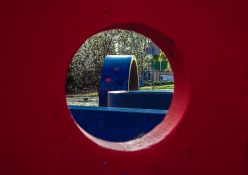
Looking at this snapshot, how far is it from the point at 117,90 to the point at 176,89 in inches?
310

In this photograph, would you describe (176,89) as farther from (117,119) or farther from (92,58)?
(92,58)

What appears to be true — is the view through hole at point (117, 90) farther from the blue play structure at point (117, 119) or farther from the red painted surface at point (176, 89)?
the red painted surface at point (176, 89)

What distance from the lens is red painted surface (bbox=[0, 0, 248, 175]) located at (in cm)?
267

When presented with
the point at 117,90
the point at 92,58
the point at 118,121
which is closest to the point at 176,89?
the point at 118,121

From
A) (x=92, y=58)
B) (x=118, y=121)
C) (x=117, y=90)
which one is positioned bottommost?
(x=118, y=121)

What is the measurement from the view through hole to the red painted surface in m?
1.48

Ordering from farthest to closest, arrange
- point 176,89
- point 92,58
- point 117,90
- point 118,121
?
point 92,58 → point 117,90 → point 118,121 → point 176,89

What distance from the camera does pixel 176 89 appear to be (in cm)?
336

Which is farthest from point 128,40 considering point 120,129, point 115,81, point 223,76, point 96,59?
point 223,76

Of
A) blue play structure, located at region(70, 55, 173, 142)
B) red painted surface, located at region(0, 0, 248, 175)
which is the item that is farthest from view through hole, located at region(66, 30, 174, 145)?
red painted surface, located at region(0, 0, 248, 175)

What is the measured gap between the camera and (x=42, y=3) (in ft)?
8.95

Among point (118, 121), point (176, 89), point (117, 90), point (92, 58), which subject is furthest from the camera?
point (92, 58)

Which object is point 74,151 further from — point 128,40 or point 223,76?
point 128,40

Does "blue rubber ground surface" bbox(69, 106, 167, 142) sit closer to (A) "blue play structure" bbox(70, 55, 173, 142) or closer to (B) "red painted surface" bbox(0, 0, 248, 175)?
(A) "blue play structure" bbox(70, 55, 173, 142)
